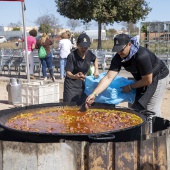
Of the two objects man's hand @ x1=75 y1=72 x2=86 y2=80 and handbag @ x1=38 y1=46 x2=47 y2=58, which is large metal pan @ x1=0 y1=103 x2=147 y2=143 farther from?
handbag @ x1=38 y1=46 x2=47 y2=58

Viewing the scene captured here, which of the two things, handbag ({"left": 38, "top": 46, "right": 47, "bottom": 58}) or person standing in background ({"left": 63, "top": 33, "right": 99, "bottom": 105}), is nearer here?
person standing in background ({"left": 63, "top": 33, "right": 99, "bottom": 105})

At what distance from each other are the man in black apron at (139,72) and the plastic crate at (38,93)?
4.35m

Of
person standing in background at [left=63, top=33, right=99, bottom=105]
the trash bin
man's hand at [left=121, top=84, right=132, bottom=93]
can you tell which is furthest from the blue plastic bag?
the trash bin

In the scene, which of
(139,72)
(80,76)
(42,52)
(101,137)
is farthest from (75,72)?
(42,52)

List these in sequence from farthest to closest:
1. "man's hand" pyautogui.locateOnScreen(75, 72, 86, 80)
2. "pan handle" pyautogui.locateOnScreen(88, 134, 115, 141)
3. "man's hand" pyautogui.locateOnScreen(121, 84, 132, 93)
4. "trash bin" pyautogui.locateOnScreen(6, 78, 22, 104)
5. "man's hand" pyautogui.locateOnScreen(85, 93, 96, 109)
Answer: "trash bin" pyautogui.locateOnScreen(6, 78, 22, 104) < "man's hand" pyautogui.locateOnScreen(75, 72, 86, 80) < "man's hand" pyautogui.locateOnScreen(121, 84, 132, 93) < "man's hand" pyautogui.locateOnScreen(85, 93, 96, 109) < "pan handle" pyautogui.locateOnScreen(88, 134, 115, 141)

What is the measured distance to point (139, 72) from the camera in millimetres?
4945

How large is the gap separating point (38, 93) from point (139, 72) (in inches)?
189

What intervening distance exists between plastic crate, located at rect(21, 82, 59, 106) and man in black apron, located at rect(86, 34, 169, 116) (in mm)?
4355

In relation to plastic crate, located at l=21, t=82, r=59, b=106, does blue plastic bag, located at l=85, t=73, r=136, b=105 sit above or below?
above

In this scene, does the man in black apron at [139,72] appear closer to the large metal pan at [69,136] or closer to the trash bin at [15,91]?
the large metal pan at [69,136]

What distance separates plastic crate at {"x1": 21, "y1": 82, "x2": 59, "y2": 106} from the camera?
9477 millimetres

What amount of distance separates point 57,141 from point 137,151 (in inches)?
27.5

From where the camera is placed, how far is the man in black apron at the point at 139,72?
467 cm

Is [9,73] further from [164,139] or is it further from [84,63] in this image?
[164,139]
